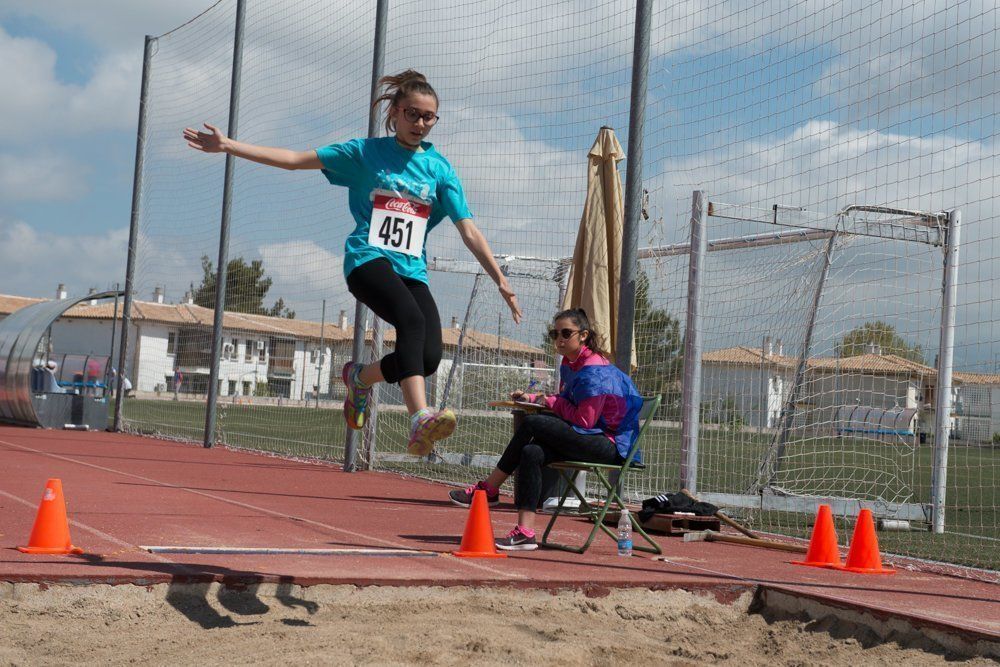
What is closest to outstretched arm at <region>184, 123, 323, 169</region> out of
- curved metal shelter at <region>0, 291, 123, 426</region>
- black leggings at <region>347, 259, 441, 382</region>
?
black leggings at <region>347, 259, 441, 382</region>

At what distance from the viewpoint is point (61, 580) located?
14.2 ft

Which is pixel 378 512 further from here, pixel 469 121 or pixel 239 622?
pixel 469 121

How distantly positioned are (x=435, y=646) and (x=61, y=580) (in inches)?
60.1

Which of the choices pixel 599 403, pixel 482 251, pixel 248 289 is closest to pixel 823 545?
pixel 599 403

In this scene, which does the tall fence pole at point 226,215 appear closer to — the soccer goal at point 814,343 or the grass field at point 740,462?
the grass field at point 740,462

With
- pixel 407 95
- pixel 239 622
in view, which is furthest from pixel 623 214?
pixel 239 622

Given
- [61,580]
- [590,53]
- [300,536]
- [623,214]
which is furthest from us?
[590,53]

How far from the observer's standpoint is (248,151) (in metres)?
5.10

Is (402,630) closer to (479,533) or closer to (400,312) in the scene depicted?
(400,312)

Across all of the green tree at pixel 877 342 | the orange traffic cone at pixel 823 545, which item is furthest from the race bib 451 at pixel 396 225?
the green tree at pixel 877 342

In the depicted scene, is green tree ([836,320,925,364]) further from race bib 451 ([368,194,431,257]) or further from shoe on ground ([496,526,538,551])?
race bib 451 ([368,194,431,257])

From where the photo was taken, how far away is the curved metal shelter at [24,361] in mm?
17906

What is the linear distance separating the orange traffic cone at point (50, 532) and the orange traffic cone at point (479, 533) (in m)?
1.96

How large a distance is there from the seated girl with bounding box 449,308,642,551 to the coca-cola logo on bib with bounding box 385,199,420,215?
153 centimetres
